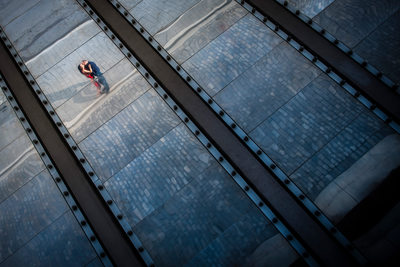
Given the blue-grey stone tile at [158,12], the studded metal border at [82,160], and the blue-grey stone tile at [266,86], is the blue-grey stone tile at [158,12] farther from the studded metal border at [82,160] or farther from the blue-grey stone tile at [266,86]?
the studded metal border at [82,160]

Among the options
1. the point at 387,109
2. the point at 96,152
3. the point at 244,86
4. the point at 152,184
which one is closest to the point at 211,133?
the point at 244,86

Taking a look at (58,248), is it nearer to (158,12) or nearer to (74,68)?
(74,68)

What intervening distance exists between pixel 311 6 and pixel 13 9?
5577 mm

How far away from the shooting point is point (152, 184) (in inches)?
138

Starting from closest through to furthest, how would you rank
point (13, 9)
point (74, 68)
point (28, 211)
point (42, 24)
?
1. point (28, 211)
2. point (74, 68)
3. point (42, 24)
4. point (13, 9)

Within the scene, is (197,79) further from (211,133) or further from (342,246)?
(342,246)

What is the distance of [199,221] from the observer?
3.31 metres

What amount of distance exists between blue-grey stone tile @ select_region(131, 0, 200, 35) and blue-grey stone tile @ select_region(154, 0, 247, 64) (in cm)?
11

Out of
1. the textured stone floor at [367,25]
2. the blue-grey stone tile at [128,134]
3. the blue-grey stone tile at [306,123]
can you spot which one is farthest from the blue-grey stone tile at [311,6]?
the blue-grey stone tile at [128,134]

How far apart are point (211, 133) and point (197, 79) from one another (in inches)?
35.8

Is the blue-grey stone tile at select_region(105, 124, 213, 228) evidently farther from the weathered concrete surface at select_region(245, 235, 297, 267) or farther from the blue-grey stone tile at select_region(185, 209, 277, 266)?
the weathered concrete surface at select_region(245, 235, 297, 267)

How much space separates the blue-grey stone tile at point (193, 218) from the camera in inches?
127

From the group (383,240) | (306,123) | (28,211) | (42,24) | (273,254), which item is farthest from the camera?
(42,24)

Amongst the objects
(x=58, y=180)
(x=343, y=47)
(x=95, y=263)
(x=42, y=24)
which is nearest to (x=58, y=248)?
(x=95, y=263)
